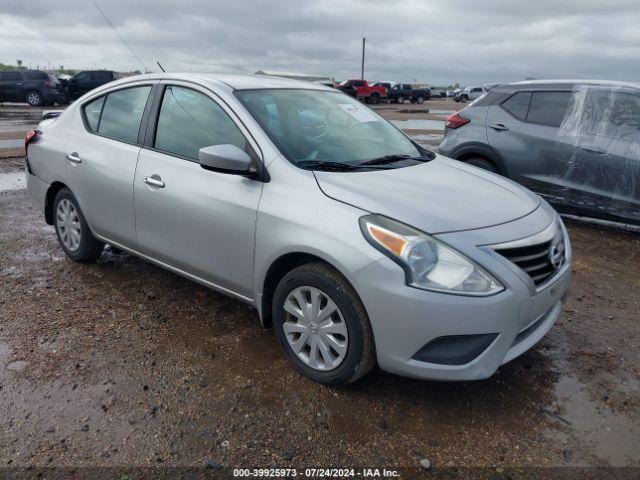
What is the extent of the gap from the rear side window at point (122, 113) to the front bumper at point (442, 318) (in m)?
2.35

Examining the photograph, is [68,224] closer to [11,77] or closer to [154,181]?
[154,181]

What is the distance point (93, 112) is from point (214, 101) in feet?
5.18

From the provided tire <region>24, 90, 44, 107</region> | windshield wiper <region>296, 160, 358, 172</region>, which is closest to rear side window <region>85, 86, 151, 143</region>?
windshield wiper <region>296, 160, 358, 172</region>

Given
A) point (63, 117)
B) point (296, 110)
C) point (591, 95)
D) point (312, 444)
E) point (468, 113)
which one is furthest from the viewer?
point (468, 113)

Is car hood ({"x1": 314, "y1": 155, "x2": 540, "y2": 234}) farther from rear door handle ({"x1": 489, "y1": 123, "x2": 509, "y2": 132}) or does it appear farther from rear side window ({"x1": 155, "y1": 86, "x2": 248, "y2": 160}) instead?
rear door handle ({"x1": 489, "y1": 123, "x2": 509, "y2": 132})

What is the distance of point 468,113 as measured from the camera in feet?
22.5

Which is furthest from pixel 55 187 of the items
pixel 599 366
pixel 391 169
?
pixel 599 366

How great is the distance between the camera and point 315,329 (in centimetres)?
294

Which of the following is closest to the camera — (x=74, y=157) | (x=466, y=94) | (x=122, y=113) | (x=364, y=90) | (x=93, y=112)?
(x=122, y=113)

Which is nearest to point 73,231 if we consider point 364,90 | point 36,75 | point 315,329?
point 315,329

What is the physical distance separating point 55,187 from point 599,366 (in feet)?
14.7

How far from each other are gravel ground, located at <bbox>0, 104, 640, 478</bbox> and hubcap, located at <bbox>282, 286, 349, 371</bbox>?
0.18m

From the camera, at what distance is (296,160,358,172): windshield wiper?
10.4ft

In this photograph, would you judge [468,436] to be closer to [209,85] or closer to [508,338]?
[508,338]
